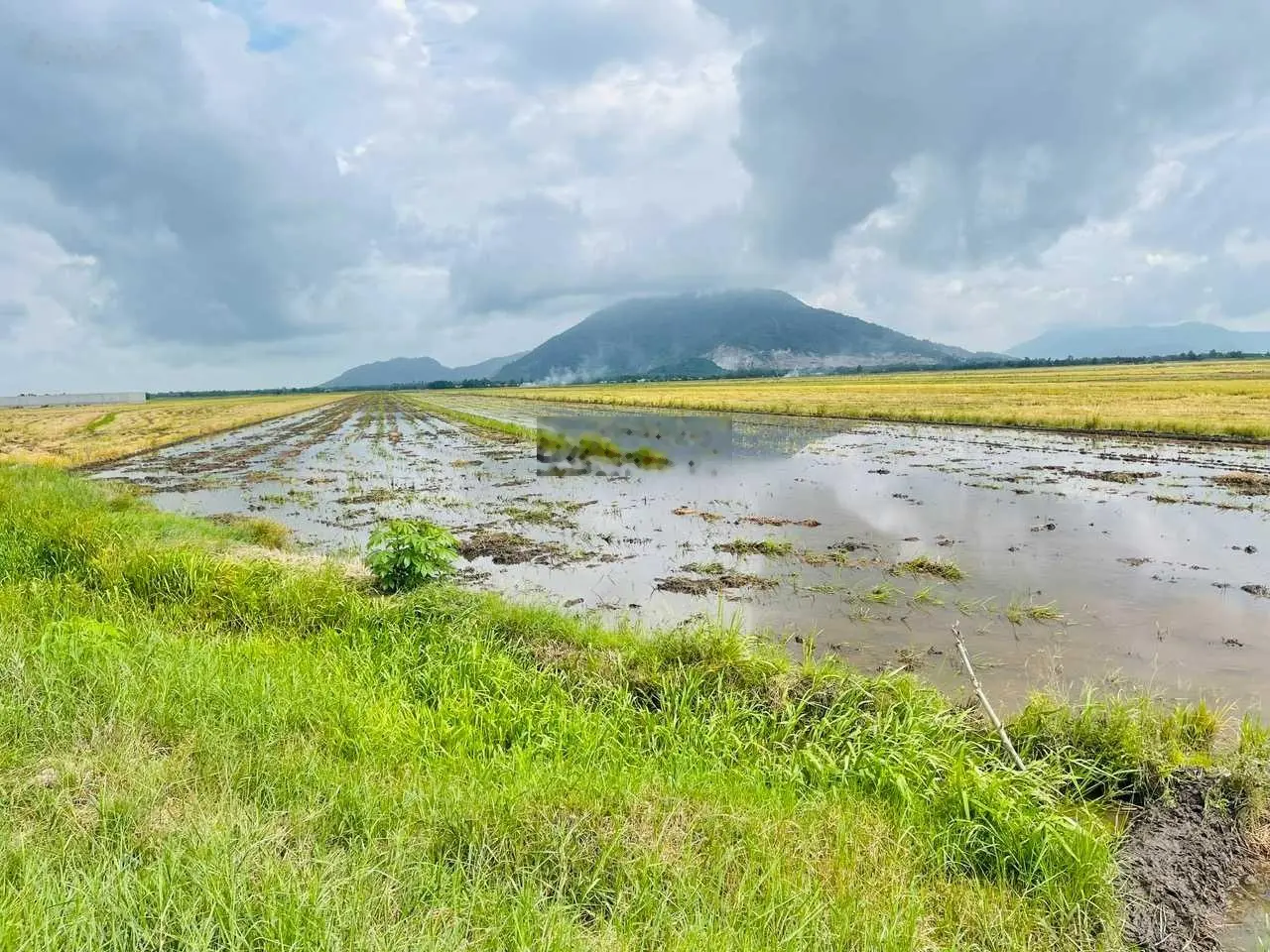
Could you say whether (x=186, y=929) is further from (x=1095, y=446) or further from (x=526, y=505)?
(x=1095, y=446)

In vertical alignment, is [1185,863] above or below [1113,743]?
below

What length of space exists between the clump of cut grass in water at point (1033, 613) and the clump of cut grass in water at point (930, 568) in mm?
1315

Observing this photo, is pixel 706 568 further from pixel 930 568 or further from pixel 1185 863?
pixel 1185 863

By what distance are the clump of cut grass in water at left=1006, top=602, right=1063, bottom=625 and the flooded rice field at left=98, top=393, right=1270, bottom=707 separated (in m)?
0.03

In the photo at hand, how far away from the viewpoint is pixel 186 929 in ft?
7.74

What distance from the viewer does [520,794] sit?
3.54 meters

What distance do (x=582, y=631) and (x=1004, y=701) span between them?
3.94 metres

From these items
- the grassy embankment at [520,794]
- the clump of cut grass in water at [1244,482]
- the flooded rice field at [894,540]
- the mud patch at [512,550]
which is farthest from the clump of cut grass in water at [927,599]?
the clump of cut grass in water at [1244,482]

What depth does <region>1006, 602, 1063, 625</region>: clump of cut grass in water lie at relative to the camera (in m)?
7.74

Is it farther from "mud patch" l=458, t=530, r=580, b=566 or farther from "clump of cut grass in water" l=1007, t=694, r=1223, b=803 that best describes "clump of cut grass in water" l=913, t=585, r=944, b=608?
"mud patch" l=458, t=530, r=580, b=566

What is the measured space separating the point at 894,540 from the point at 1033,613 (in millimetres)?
3714

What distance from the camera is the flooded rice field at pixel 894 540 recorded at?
23.2ft

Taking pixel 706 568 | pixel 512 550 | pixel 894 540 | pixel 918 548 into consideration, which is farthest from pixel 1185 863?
pixel 512 550

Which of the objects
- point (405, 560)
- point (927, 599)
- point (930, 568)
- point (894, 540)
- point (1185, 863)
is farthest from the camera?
point (894, 540)
